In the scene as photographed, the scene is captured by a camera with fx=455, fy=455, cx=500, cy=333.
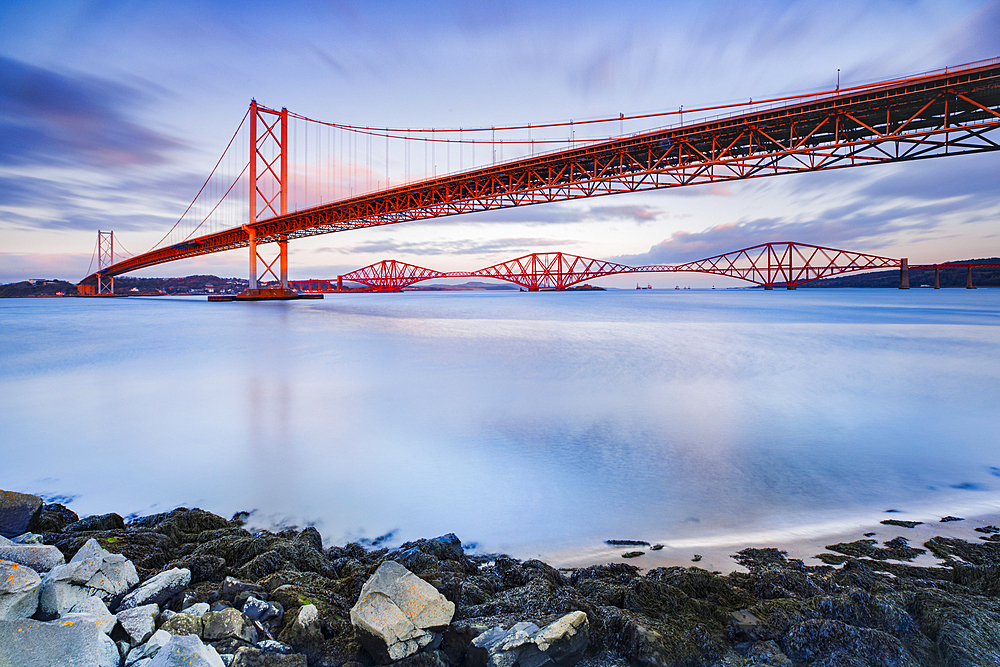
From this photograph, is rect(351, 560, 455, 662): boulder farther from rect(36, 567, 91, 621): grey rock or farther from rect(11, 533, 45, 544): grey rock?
rect(11, 533, 45, 544): grey rock

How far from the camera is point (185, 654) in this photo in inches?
54.9

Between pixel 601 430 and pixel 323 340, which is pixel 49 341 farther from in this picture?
pixel 601 430

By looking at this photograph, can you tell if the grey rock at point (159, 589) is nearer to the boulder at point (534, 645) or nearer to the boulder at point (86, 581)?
the boulder at point (86, 581)

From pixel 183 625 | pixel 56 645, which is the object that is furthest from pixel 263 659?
pixel 56 645

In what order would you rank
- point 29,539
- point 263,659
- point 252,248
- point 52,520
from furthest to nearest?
point 252,248
point 52,520
point 29,539
point 263,659

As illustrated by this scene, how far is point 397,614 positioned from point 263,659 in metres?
0.44

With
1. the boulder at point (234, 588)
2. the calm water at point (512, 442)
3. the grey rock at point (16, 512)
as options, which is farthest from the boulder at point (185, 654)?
the grey rock at point (16, 512)

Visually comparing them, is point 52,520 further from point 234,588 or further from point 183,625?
point 183,625

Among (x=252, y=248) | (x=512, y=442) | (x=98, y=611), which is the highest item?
(x=252, y=248)

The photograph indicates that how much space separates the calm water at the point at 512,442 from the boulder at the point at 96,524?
55 cm

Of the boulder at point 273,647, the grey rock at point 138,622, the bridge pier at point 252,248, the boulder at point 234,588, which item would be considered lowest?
the boulder at point 273,647

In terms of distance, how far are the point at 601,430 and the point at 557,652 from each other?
11.0 feet

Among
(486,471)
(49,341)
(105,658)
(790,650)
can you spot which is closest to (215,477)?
(486,471)

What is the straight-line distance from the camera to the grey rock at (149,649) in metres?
1.47
